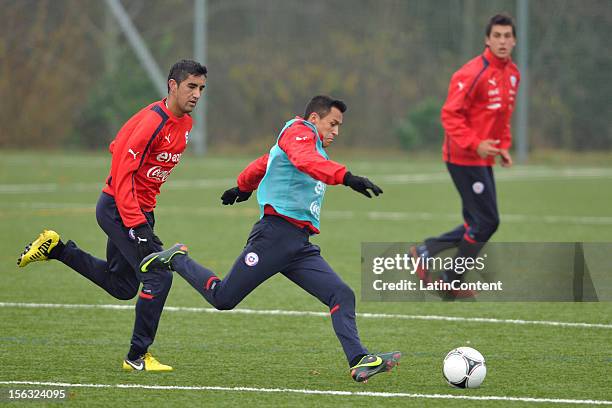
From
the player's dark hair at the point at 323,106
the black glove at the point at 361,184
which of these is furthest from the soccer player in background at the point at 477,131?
the black glove at the point at 361,184

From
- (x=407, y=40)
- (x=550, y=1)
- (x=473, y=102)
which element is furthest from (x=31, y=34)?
(x=473, y=102)

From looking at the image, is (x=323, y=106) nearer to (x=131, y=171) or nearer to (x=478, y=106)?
(x=131, y=171)

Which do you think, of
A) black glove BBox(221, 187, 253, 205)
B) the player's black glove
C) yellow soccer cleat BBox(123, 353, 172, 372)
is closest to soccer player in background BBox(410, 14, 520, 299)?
black glove BBox(221, 187, 253, 205)

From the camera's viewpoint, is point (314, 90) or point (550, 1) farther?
point (314, 90)

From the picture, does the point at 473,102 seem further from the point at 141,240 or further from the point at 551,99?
the point at 551,99

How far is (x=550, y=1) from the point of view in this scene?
3325 centimetres

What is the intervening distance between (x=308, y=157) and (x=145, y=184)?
1319mm

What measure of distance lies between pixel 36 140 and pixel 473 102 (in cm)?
2564

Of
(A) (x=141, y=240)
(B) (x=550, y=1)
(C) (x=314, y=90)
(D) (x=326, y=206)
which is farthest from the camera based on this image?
(C) (x=314, y=90)

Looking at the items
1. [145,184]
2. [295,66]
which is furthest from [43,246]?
[295,66]

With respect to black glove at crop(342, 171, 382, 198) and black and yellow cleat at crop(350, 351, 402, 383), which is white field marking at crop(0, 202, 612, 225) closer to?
black and yellow cleat at crop(350, 351, 402, 383)

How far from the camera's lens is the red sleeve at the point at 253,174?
7926 millimetres

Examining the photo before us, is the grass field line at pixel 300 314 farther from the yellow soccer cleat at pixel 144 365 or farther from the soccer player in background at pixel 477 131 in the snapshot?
the yellow soccer cleat at pixel 144 365

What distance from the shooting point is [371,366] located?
23.2 feet
